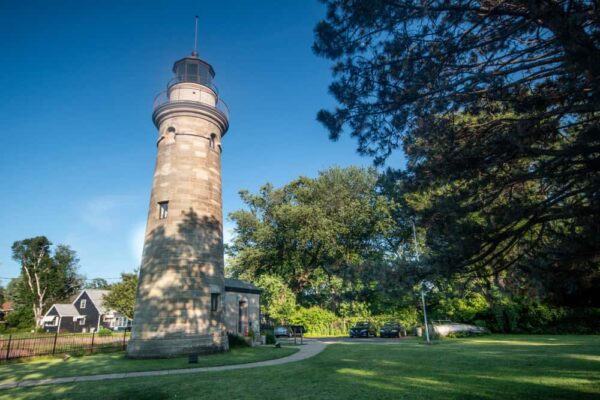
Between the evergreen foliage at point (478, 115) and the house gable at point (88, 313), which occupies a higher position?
the evergreen foliage at point (478, 115)

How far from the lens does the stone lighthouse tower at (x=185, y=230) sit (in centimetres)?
1422

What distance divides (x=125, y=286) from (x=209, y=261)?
21.1 metres

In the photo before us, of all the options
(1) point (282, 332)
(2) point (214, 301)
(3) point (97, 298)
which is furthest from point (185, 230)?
(3) point (97, 298)

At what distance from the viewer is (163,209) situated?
1614 centimetres

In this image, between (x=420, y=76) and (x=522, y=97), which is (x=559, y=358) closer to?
(x=522, y=97)

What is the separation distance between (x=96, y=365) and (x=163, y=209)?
22.5 feet

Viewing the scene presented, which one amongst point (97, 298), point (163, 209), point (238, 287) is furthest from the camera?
point (97, 298)

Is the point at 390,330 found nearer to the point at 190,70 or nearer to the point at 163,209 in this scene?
the point at 163,209

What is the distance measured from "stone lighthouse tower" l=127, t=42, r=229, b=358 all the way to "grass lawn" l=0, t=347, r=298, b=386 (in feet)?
3.00

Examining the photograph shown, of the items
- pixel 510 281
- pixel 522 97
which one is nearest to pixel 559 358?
pixel 510 281

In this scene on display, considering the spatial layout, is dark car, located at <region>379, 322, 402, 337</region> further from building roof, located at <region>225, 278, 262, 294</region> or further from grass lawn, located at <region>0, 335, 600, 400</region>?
grass lawn, located at <region>0, 335, 600, 400</region>

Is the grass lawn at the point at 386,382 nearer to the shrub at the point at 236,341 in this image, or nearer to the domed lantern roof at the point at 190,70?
the shrub at the point at 236,341

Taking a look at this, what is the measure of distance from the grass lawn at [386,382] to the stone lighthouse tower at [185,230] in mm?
4612

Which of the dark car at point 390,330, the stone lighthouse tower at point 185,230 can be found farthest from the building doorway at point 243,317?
the dark car at point 390,330
